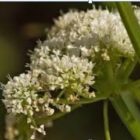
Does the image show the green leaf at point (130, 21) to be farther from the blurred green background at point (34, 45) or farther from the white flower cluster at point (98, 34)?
the blurred green background at point (34, 45)

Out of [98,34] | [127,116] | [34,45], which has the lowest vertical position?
[127,116]

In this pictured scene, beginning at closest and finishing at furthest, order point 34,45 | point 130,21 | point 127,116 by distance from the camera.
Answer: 1. point 130,21
2. point 127,116
3. point 34,45

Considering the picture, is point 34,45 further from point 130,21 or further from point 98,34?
point 130,21

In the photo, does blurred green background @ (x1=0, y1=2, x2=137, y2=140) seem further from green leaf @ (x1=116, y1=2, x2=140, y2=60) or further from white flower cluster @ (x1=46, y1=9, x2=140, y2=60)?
green leaf @ (x1=116, y1=2, x2=140, y2=60)

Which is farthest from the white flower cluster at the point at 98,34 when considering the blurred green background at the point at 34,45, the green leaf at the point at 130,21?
the blurred green background at the point at 34,45

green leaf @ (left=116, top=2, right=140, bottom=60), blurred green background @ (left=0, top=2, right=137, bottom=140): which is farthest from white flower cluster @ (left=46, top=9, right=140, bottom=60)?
blurred green background @ (left=0, top=2, right=137, bottom=140)

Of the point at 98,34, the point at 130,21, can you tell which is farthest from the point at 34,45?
the point at 130,21
